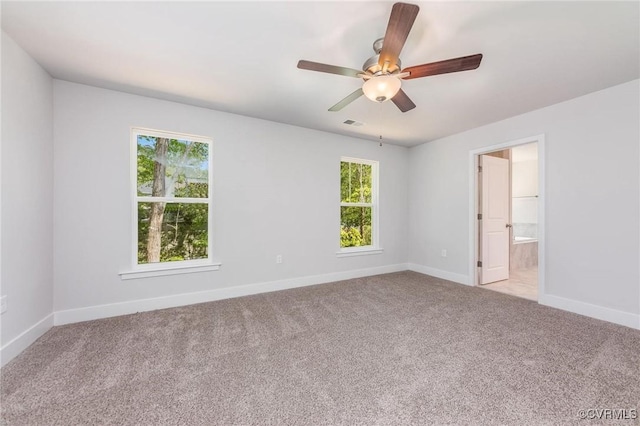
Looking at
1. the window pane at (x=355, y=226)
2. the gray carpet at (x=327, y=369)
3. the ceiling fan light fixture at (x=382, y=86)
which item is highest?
the ceiling fan light fixture at (x=382, y=86)

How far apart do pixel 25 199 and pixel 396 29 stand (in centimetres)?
312

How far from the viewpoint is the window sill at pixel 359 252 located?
4412 mm

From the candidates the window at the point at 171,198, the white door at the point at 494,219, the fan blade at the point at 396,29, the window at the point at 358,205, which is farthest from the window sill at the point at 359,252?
the fan blade at the point at 396,29

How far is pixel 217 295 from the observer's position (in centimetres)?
338

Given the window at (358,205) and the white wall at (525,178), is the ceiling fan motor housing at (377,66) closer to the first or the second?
the window at (358,205)

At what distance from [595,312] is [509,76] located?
266 cm

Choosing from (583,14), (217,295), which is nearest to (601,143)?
(583,14)

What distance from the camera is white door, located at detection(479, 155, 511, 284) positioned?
4.13 meters

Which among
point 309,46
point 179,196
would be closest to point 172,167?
point 179,196

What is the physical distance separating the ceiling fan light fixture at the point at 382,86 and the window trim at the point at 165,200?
230 cm

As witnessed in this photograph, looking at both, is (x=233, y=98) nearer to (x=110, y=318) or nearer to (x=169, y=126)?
(x=169, y=126)

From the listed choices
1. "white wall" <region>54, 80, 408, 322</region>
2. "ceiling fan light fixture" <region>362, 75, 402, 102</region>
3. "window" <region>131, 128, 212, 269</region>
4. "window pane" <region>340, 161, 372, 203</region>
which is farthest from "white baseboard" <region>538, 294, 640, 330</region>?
"window" <region>131, 128, 212, 269</region>

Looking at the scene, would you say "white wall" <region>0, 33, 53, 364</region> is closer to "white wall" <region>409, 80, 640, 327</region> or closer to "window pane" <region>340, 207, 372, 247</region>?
"window pane" <region>340, 207, 372, 247</region>

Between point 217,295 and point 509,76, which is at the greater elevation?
point 509,76
